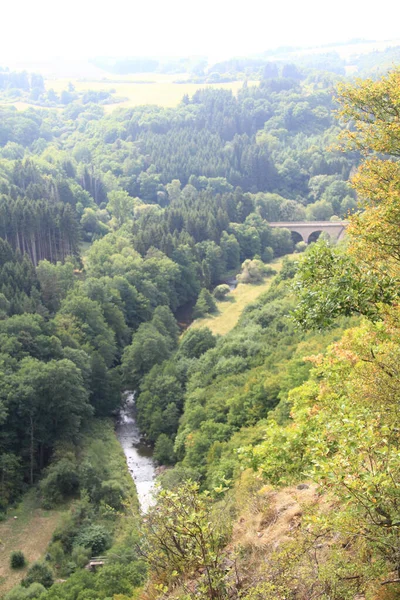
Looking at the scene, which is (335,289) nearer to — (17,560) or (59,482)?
(17,560)

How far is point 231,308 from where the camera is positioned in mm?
99062

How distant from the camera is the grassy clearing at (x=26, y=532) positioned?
1592 inches

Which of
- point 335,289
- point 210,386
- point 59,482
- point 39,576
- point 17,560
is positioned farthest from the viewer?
point 210,386

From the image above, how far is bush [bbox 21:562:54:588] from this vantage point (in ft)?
125

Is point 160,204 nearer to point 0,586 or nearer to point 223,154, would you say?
point 223,154

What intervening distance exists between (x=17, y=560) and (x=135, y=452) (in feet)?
64.2

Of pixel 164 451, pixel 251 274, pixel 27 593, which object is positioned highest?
pixel 27 593

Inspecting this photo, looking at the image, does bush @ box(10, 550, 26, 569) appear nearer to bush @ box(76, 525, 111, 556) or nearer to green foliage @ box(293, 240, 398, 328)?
bush @ box(76, 525, 111, 556)

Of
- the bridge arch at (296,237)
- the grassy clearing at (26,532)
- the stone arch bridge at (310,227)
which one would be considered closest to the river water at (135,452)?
the grassy clearing at (26,532)

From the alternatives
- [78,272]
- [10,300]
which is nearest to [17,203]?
[78,272]

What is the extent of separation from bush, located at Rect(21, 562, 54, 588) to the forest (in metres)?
0.10

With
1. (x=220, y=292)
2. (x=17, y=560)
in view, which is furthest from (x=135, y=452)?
(x=220, y=292)

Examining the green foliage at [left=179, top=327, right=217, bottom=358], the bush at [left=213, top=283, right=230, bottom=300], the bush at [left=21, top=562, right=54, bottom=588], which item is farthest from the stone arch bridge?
the bush at [left=21, top=562, right=54, bottom=588]

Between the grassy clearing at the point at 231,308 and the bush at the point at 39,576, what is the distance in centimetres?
5212
